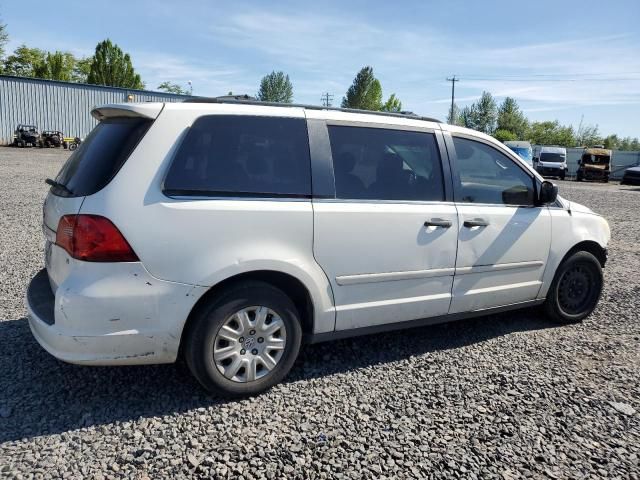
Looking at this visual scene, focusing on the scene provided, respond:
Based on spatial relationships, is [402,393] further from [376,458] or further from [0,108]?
[0,108]

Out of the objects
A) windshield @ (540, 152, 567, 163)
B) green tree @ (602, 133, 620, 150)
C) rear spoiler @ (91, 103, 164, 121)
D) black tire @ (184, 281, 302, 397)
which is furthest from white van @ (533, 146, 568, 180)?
green tree @ (602, 133, 620, 150)

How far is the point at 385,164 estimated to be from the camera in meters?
Result: 3.73

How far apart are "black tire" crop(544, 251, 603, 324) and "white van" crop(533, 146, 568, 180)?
31.2m

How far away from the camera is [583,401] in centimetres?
336

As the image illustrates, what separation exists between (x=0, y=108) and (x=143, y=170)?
145 feet

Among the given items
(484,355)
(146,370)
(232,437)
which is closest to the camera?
Answer: (232,437)

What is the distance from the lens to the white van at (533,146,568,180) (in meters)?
34.0

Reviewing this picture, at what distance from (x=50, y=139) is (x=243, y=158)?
41321mm

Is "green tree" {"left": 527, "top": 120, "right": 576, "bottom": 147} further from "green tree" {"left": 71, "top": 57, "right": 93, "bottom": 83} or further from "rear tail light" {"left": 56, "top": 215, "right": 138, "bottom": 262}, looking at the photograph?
"rear tail light" {"left": 56, "top": 215, "right": 138, "bottom": 262}

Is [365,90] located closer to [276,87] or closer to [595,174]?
[276,87]

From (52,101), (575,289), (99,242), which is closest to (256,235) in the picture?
(99,242)

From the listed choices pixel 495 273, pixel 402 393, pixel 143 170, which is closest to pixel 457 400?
pixel 402 393

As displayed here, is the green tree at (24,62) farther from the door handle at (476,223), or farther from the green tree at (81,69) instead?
the door handle at (476,223)

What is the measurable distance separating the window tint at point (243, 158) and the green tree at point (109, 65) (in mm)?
63730
